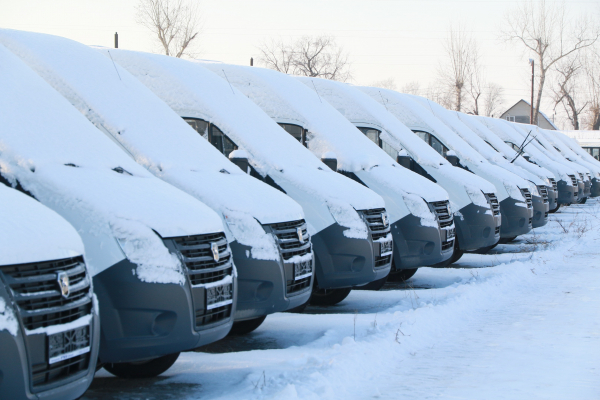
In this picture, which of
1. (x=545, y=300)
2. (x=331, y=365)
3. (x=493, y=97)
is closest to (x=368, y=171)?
(x=545, y=300)

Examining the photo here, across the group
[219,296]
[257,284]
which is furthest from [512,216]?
[219,296]

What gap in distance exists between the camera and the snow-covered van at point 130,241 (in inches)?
176

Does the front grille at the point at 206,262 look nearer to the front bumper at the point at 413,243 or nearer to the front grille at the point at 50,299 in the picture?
the front grille at the point at 50,299

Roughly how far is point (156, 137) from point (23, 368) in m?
3.31

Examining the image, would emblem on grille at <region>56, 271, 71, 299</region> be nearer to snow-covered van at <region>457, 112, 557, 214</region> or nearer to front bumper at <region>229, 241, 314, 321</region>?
front bumper at <region>229, 241, 314, 321</region>

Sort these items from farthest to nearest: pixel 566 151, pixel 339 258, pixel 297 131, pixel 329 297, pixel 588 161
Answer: pixel 588 161 → pixel 566 151 → pixel 297 131 → pixel 329 297 → pixel 339 258

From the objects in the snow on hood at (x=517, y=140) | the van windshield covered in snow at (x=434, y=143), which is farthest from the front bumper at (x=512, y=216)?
the snow on hood at (x=517, y=140)

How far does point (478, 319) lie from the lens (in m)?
7.39

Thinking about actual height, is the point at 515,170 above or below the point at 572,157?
below

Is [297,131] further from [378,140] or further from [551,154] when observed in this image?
[551,154]

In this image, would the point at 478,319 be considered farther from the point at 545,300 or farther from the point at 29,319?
the point at 29,319

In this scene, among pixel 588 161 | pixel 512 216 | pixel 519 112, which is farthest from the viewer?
pixel 519 112

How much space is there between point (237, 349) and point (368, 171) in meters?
3.51

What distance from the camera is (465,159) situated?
13.1 m
